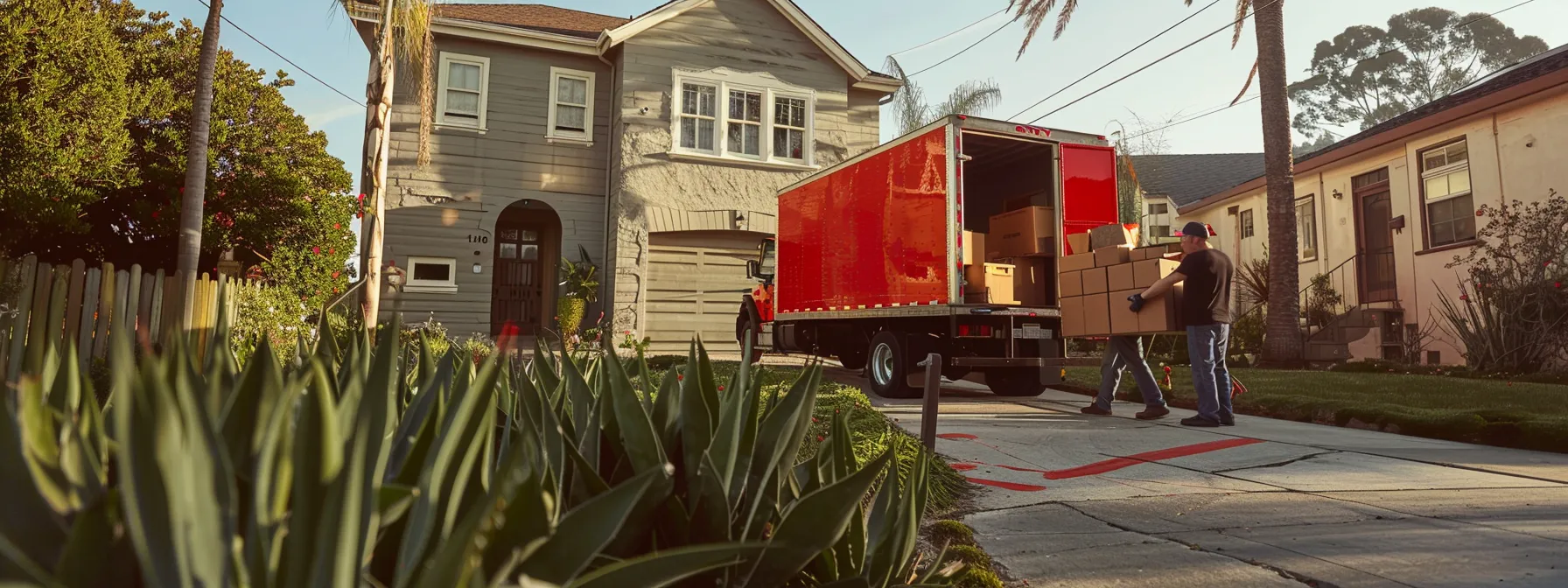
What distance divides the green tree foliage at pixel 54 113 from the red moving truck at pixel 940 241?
342 inches

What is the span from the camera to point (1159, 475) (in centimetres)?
462

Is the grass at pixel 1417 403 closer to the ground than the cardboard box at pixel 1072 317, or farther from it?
closer to the ground

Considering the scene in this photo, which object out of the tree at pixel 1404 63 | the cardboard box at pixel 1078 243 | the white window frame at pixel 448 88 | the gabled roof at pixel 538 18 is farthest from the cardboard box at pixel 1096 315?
the tree at pixel 1404 63

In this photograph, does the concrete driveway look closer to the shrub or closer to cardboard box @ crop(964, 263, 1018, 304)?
cardboard box @ crop(964, 263, 1018, 304)

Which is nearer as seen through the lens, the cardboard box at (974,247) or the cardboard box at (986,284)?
the cardboard box at (986,284)

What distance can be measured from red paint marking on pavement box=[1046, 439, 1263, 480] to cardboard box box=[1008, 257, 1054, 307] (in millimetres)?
3731

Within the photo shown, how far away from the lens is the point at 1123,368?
7.69m

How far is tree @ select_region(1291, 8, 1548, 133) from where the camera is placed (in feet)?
178

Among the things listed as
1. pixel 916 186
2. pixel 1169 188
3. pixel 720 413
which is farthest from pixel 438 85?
pixel 1169 188

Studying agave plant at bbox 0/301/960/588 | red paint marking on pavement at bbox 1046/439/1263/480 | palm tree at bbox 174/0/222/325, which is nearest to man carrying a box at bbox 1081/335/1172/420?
red paint marking on pavement at bbox 1046/439/1263/480

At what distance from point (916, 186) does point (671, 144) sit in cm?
824

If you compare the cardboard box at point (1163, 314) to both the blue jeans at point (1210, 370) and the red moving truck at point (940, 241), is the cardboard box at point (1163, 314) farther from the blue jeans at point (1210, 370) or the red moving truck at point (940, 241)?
the red moving truck at point (940, 241)

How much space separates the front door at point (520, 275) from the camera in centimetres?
1766

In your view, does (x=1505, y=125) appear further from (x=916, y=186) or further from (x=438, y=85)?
(x=438, y=85)
